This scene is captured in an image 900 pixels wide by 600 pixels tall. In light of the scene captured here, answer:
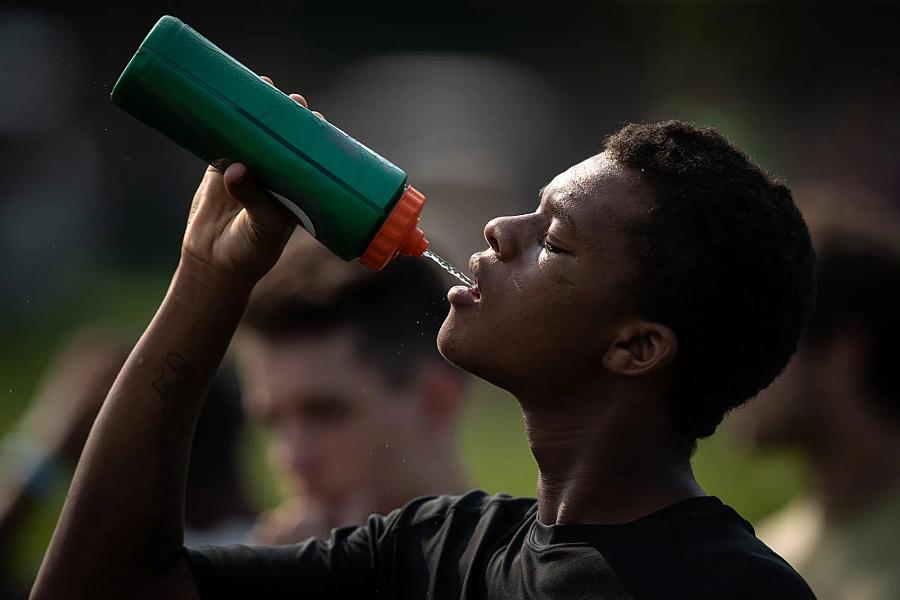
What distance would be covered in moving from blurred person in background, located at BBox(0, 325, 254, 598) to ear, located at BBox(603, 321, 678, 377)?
262 centimetres

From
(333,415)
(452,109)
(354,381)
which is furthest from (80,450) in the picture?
(452,109)

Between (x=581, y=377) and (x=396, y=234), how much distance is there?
1.37 feet

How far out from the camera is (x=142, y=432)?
235cm

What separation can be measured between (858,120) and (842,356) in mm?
5080

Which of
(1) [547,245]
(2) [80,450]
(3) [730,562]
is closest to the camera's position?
(3) [730,562]

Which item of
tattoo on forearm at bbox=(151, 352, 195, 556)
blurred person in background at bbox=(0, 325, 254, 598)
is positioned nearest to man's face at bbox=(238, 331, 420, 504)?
blurred person in background at bbox=(0, 325, 254, 598)

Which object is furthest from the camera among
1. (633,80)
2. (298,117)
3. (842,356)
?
(633,80)

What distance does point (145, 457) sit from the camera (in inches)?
92.3

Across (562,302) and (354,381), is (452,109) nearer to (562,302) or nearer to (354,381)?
(354,381)

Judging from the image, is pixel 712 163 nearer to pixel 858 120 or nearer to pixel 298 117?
pixel 298 117

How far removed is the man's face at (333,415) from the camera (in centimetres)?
382

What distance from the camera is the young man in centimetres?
210

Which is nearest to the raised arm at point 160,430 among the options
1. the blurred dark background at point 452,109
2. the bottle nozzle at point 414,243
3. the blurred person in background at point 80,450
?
the bottle nozzle at point 414,243

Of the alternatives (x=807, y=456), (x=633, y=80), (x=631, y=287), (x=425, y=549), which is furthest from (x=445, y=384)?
A: (x=633, y=80)
